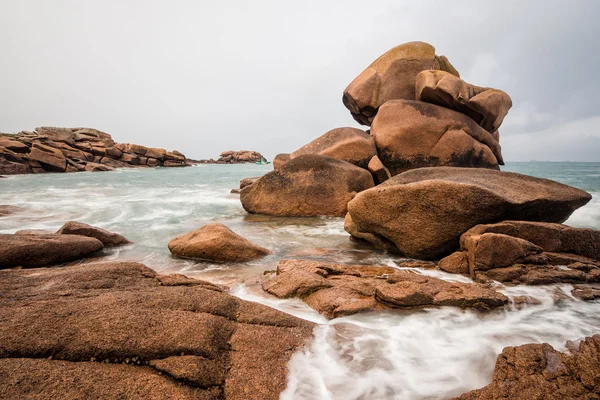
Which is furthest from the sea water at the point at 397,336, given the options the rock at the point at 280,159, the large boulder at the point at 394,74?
the large boulder at the point at 394,74

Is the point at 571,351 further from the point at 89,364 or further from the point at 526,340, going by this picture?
the point at 89,364

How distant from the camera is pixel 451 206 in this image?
4629mm

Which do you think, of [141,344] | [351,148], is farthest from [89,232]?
[351,148]

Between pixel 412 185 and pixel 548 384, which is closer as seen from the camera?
pixel 548 384

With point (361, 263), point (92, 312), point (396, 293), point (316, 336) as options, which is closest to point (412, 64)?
point (361, 263)

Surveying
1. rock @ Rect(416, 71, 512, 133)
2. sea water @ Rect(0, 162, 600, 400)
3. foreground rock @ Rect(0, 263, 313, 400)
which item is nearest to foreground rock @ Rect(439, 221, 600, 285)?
sea water @ Rect(0, 162, 600, 400)

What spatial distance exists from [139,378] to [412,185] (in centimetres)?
437

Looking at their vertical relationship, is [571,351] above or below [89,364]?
below

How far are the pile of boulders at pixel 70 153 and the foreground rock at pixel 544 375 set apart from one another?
39.4m

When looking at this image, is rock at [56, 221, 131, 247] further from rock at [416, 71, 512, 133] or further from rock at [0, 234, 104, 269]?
rock at [416, 71, 512, 133]

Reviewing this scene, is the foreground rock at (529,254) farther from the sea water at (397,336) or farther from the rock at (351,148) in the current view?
the rock at (351,148)

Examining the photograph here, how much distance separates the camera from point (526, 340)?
2.79 m

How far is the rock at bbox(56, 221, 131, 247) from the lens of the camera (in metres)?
5.82

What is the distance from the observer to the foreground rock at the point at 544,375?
1858 mm
